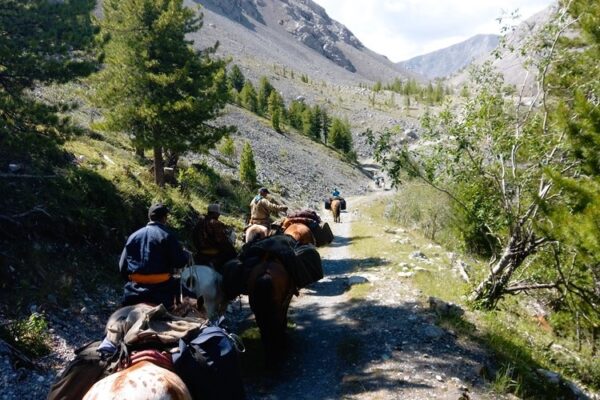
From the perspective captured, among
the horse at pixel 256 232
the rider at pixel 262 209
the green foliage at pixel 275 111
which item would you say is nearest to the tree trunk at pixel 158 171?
the rider at pixel 262 209

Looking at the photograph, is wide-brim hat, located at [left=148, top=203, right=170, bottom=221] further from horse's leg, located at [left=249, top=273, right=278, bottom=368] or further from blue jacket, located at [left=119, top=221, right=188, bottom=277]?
horse's leg, located at [left=249, top=273, right=278, bottom=368]

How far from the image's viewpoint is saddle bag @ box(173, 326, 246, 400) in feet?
14.1

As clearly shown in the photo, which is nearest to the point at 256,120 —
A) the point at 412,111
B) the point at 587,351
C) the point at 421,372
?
the point at 587,351

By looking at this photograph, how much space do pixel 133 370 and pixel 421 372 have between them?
16.6ft

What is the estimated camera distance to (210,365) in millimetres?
4430

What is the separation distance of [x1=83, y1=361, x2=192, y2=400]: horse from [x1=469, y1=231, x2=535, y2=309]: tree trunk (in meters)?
8.56

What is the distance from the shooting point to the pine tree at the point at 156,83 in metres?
15.6

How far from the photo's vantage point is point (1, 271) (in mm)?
7867

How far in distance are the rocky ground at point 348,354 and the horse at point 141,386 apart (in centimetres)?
322

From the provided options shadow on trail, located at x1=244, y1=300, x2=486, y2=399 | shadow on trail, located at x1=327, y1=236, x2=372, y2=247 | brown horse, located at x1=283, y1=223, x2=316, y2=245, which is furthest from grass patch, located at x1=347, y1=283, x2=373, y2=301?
shadow on trail, located at x1=327, y1=236, x2=372, y2=247

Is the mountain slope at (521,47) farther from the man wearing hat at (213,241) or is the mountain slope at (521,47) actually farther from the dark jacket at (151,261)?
the dark jacket at (151,261)

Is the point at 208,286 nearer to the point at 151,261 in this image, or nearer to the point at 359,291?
the point at 151,261

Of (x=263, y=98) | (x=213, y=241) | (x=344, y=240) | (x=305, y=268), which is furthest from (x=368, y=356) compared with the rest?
(x=263, y=98)

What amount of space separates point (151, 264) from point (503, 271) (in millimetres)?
8251
